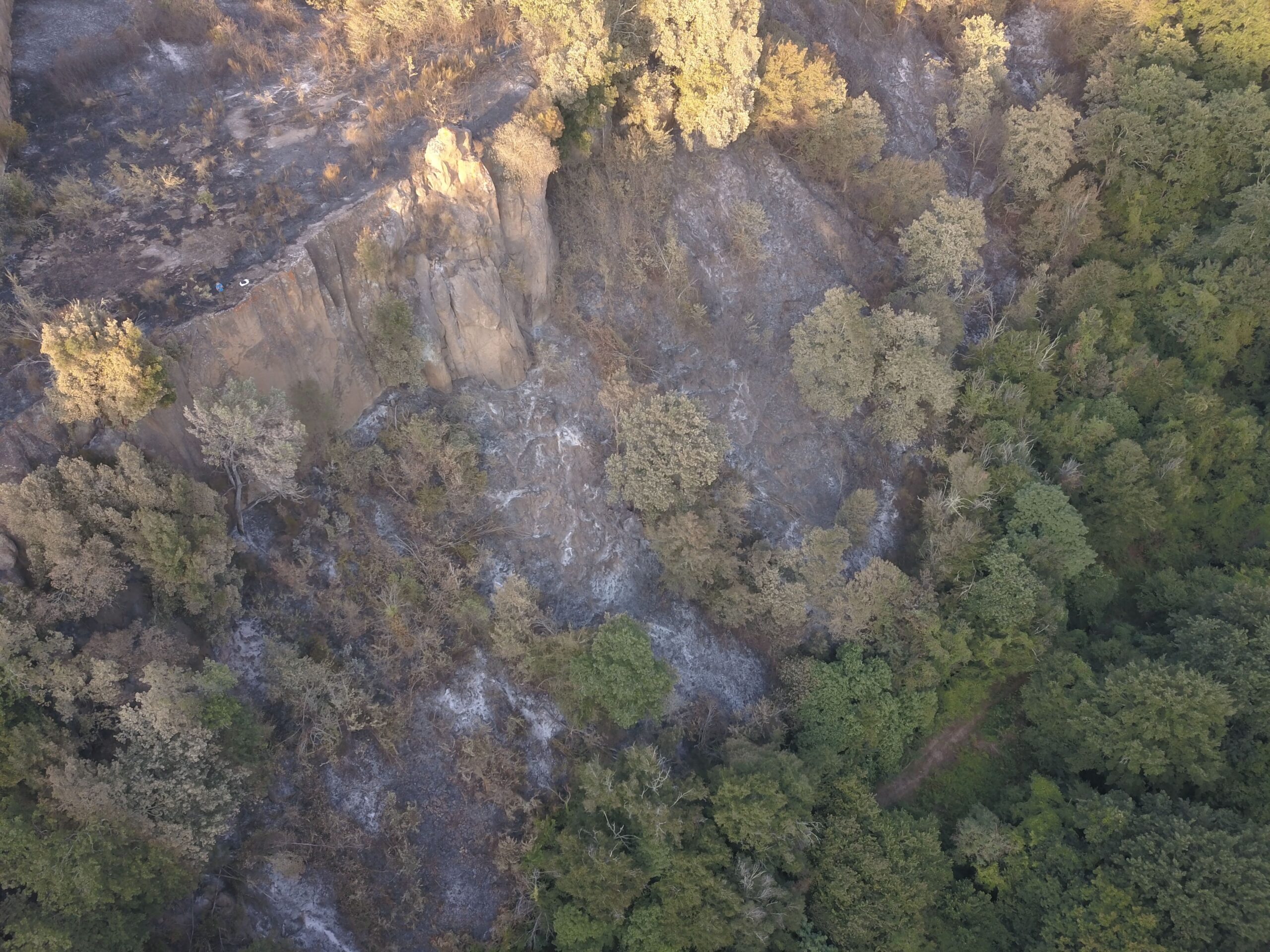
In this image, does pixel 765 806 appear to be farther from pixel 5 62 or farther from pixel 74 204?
pixel 5 62

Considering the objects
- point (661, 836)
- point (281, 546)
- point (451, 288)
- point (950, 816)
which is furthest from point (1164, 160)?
point (281, 546)

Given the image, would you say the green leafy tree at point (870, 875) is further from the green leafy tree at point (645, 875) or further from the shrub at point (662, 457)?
the shrub at point (662, 457)

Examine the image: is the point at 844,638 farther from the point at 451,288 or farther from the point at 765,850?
the point at 451,288

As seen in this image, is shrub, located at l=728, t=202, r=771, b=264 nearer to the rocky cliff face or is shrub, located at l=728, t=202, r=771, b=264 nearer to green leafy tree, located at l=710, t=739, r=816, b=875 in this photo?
the rocky cliff face

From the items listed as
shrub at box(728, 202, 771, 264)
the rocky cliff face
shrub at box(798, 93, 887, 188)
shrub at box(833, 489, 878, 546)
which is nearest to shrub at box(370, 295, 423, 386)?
the rocky cliff face

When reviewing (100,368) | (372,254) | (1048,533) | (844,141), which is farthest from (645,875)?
(844,141)
